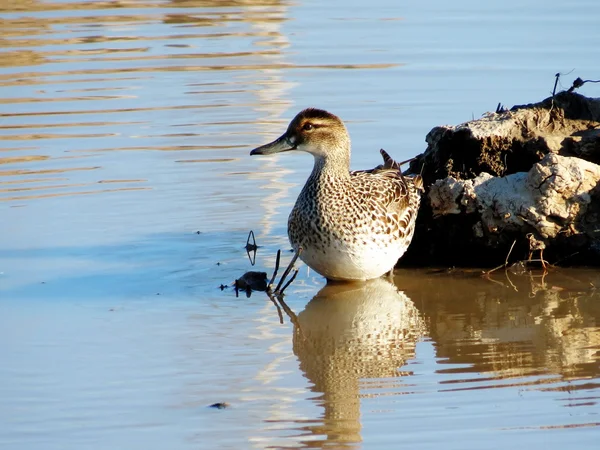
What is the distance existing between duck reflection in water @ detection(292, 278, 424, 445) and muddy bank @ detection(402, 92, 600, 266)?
73 cm

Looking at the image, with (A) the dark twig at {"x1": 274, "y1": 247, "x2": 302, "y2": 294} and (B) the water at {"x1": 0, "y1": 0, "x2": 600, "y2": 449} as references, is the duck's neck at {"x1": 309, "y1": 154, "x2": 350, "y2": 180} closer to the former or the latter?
(A) the dark twig at {"x1": 274, "y1": 247, "x2": 302, "y2": 294}

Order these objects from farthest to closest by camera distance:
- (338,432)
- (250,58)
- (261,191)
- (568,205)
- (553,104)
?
(250,58) < (261,191) < (553,104) < (568,205) < (338,432)

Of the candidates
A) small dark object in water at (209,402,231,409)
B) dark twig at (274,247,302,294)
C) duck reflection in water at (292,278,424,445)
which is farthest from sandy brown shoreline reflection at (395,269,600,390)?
small dark object in water at (209,402,231,409)

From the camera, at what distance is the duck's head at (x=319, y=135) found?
9.12 metres

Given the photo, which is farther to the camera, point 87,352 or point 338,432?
point 87,352

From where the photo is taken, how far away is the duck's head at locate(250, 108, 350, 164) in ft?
29.9

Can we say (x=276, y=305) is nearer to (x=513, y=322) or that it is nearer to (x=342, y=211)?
(x=342, y=211)

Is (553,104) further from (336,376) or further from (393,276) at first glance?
(336,376)

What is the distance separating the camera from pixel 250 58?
55.8 ft

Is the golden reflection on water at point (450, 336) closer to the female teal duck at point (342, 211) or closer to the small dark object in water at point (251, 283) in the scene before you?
the female teal duck at point (342, 211)

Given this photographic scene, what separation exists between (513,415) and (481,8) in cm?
1390

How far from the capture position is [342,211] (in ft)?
28.5

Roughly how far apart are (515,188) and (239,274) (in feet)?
7.05

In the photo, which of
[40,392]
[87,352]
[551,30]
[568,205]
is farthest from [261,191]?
[551,30]
